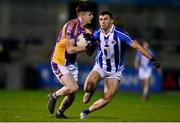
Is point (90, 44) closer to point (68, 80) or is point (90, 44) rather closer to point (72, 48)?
point (72, 48)

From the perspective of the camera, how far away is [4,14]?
121 feet

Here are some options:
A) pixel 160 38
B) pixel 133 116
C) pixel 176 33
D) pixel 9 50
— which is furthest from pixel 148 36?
pixel 133 116

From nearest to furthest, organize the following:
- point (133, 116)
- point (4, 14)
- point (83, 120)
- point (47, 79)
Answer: point (83, 120), point (133, 116), point (47, 79), point (4, 14)

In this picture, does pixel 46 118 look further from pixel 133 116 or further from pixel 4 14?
pixel 4 14

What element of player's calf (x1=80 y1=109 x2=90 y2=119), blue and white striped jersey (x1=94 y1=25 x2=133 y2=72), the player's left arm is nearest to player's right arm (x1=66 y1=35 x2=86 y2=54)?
blue and white striped jersey (x1=94 y1=25 x2=133 y2=72)

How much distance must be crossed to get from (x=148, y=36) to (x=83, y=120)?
18969mm

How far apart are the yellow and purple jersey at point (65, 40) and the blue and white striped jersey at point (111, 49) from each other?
37 centimetres

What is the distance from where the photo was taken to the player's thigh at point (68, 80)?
16109mm

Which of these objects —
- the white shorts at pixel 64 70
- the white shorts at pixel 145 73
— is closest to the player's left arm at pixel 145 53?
the white shorts at pixel 64 70

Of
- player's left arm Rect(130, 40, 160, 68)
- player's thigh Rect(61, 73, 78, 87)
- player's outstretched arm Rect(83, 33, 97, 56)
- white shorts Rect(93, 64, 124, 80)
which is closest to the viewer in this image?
player's outstretched arm Rect(83, 33, 97, 56)

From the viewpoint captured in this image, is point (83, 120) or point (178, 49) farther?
point (178, 49)

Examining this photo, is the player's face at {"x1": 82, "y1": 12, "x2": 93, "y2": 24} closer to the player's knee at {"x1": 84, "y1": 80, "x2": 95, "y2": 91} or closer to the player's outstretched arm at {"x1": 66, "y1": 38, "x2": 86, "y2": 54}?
the player's outstretched arm at {"x1": 66, "y1": 38, "x2": 86, "y2": 54}

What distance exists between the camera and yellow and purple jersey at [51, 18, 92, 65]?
16.1m

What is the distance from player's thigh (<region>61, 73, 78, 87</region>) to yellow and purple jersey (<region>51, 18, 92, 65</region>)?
0.94ft
